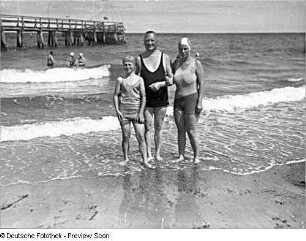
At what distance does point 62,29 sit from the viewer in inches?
1468

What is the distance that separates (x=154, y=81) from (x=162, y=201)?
Answer: 63.0 inches

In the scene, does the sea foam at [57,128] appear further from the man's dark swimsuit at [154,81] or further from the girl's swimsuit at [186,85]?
the girl's swimsuit at [186,85]

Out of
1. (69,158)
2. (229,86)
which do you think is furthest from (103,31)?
(69,158)

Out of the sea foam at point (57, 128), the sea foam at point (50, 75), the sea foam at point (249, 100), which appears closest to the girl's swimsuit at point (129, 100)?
the sea foam at point (57, 128)

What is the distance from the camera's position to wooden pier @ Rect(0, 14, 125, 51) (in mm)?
30644

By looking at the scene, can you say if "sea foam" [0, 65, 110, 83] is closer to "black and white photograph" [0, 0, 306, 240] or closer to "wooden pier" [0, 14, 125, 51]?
"black and white photograph" [0, 0, 306, 240]

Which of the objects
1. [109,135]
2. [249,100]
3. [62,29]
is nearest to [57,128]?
[109,135]

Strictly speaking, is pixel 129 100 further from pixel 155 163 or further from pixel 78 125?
Answer: pixel 78 125

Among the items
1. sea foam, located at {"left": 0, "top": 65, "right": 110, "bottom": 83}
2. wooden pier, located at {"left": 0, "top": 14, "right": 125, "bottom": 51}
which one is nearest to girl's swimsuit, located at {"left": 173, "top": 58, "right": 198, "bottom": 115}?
sea foam, located at {"left": 0, "top": 65, "right": 110, "bottom": 83}

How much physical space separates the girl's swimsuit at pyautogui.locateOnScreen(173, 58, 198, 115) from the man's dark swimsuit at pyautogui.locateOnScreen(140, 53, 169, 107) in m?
0.22

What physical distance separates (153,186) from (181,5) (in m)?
9.26
